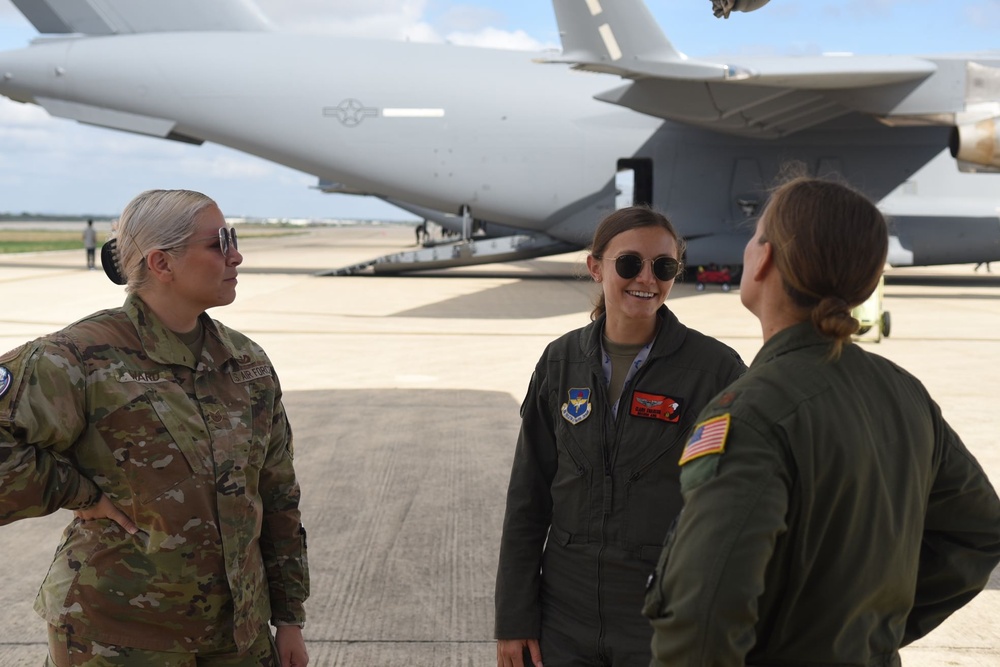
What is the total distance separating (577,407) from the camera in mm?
2439

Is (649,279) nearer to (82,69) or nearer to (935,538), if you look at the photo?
(935,538)

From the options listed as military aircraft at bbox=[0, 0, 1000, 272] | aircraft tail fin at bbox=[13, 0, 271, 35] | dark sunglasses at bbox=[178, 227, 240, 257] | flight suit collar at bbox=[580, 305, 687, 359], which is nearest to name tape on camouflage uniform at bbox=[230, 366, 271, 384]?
dark sunglasses at bbox=[178, 227, 240, 257]

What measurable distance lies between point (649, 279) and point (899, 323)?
1159cm

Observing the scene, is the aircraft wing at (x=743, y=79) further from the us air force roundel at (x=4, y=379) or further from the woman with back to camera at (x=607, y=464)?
the us air force roundel at (x=4, y=379)

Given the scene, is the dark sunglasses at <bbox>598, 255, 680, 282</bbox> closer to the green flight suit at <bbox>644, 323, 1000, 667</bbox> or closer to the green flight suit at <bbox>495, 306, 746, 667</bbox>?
the green flight suit at <bbox>495, 306, 746, 667</bbox>

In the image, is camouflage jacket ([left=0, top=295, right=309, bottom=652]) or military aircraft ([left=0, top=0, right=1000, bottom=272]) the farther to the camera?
military aircraft ([left=0, top=0, right=1000, bottom=272])

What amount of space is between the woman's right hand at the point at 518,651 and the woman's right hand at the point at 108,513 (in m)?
0.97

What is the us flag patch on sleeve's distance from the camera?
153 centimetres

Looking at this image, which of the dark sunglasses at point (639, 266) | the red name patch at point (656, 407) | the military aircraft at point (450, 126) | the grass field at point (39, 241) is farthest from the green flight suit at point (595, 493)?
the grass field at point (39, 241)

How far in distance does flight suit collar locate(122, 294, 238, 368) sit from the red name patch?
1.03 metres

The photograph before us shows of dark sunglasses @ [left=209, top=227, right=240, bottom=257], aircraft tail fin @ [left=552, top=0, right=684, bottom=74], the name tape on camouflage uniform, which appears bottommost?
the name tape on camouflage uniform

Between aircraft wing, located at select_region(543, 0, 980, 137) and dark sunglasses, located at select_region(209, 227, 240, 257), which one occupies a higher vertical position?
aircraft wing, located at select_region(543, 0, 980, 137)

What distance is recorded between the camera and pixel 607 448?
2.39 m

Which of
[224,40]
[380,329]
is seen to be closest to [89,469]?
[380,329]
